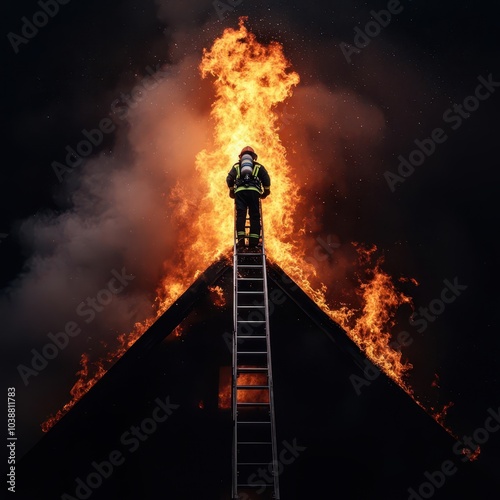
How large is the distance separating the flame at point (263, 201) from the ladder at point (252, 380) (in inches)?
155

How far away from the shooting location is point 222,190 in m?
11.8

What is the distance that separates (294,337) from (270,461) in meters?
1.86

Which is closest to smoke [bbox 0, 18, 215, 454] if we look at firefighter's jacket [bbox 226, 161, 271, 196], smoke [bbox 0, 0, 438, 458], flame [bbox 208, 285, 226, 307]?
smoke [bbox 0, 0, 438, 458]

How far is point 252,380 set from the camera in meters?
7.28

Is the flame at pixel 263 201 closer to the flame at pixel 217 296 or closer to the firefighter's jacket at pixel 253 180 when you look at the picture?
the firefighter's jacket at pixel 253 180

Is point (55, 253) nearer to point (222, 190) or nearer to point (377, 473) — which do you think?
point (222, 190)

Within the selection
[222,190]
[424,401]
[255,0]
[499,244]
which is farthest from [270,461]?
[255,0]

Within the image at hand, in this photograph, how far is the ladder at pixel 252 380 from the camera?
6.35 meters

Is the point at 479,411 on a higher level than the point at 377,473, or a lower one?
lower

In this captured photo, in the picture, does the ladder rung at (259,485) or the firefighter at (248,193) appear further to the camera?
the firefighter at (248,193)

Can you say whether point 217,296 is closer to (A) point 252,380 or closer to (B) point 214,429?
(A) point 252,380

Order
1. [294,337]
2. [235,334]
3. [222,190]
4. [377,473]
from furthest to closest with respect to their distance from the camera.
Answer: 1. [222,190]
2. [294,337]
3. [377,473]
4. [235,334]

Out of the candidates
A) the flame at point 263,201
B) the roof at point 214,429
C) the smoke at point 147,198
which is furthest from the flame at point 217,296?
the smoke at point 147,198

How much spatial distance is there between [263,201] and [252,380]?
5.84 m
